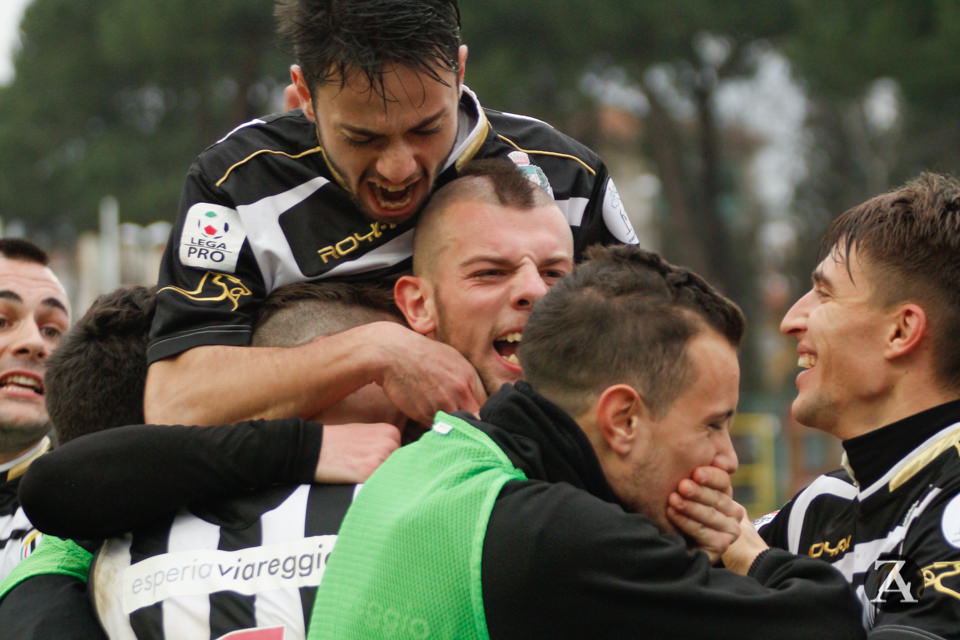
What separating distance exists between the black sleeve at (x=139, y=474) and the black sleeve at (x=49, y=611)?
0.23 metres

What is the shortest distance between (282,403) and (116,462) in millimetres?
529

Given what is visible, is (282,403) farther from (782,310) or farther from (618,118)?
(782,310)

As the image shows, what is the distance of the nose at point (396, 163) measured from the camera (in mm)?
3172

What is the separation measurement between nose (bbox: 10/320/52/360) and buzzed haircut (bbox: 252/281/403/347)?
7.43 ft

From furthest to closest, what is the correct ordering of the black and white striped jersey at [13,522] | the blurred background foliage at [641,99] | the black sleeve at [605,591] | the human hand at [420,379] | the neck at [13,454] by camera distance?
1. the blurred background foliage at [641,99]
2. the neck at [13,454]
3. the black and white striped jersey at [13,522]
4. the human hand at [420,379]
5. the black sleeve at [605,591]

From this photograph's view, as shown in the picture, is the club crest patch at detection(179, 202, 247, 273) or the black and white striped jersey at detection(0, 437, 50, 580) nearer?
the club crest patch at detection(179, 202, 247, 273)

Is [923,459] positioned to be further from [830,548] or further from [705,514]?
[705,514]

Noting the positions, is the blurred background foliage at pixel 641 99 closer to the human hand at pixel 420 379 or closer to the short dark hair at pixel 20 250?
the short dark hair at pixel 20 250

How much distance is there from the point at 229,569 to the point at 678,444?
1026 mm

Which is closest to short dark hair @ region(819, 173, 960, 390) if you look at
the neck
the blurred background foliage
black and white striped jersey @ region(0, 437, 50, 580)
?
black and white striped jersey @ region(0, 437, 50, 580)

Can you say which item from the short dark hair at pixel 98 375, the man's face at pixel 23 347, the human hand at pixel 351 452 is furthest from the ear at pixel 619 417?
the man's face at pixel 23 347

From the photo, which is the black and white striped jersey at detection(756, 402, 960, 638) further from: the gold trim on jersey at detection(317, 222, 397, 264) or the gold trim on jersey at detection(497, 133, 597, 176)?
the gold trim on jersey at detection(317, 222, 397, 264)

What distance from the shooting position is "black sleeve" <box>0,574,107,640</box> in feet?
8.80

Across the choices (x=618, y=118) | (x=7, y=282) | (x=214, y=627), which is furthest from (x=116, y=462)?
(x=618, y=118)
